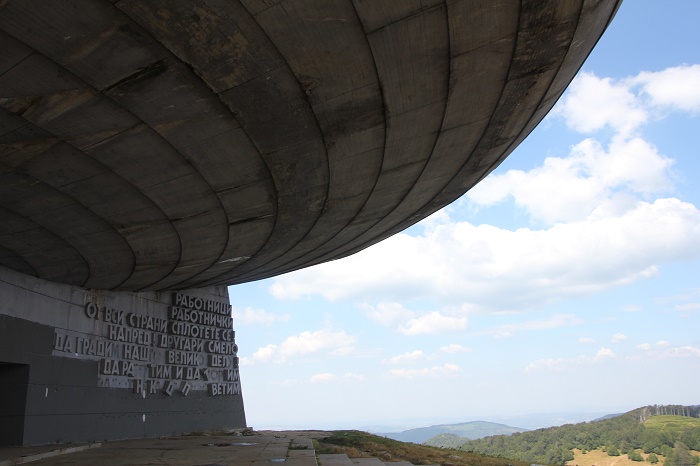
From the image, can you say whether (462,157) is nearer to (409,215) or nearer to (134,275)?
(409,215)

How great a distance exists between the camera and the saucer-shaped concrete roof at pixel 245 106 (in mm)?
7441

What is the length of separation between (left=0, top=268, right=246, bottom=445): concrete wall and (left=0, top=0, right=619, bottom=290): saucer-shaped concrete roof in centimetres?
285

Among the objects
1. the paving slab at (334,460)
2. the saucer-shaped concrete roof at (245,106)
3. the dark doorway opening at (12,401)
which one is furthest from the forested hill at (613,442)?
the saucer-shaped concrete roof at (245,106)

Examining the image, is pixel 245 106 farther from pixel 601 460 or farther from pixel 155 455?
pixel 601 460

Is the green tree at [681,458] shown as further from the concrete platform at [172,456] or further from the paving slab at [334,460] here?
the paving slab at [334,460]

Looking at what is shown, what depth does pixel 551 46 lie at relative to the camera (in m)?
9.66

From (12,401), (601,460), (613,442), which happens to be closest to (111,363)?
(12,401)

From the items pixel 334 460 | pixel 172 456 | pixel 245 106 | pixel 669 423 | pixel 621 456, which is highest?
pixel 245 106

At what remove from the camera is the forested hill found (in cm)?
5594

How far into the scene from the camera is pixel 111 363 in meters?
21.1

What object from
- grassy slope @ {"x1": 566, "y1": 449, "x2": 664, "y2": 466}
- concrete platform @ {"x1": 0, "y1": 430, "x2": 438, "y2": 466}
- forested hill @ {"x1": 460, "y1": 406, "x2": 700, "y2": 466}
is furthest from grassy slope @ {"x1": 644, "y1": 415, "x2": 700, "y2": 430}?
concrete platform @ {"x1": 0, "y1": 430, "x2": 438, "y2": 466}

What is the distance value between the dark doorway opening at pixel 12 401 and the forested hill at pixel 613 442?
4186 centimetres

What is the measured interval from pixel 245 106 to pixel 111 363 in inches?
611

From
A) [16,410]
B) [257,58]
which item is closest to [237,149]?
[257,58]
